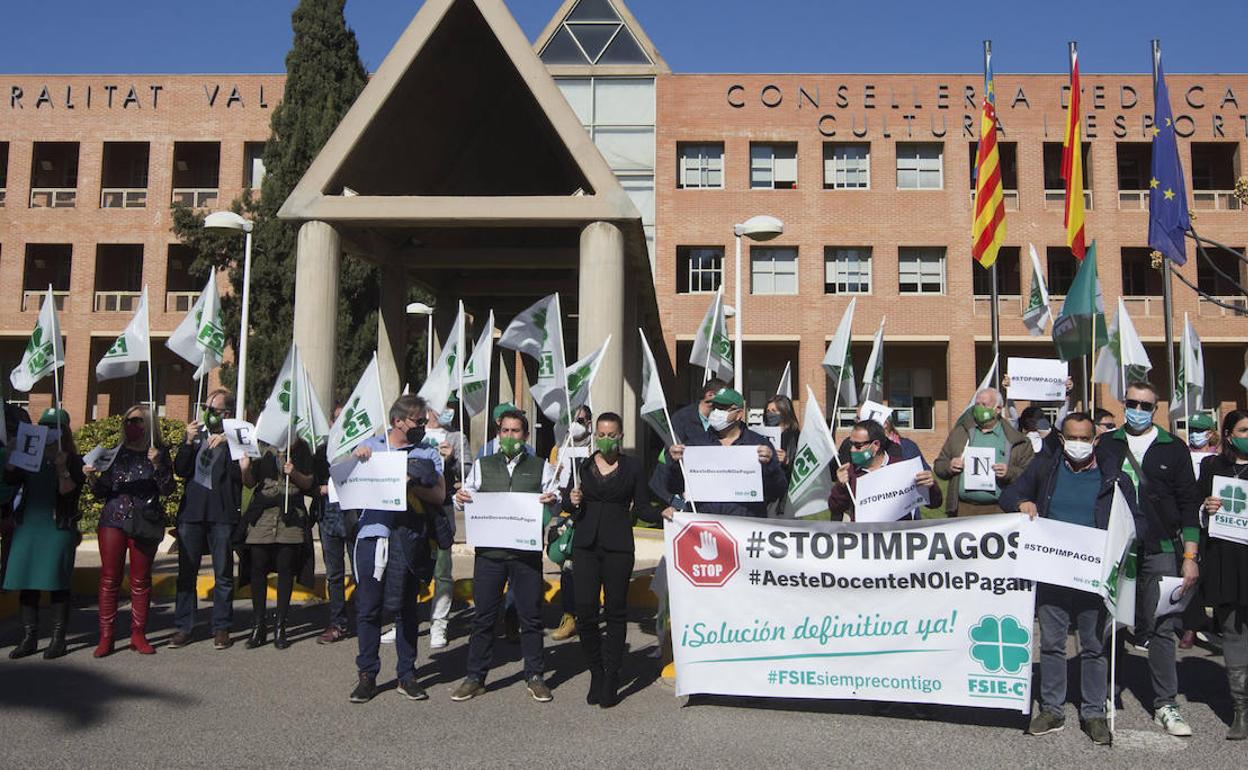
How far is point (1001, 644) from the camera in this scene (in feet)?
20.3

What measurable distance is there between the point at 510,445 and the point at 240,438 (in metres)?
2.51

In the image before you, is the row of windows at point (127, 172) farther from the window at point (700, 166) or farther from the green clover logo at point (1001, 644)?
the green clover logo at point (1001, 644)

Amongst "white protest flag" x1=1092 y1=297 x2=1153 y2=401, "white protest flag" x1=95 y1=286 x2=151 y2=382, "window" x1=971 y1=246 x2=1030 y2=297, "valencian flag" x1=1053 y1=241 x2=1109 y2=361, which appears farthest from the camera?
"window" x1=971 y1=246 x2=1030 y2=297

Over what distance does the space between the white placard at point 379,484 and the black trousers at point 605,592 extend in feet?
4.30

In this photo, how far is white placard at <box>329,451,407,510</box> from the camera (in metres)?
6.86

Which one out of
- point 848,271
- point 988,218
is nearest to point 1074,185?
point 988,218

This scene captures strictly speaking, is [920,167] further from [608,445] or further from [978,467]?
[608,445]

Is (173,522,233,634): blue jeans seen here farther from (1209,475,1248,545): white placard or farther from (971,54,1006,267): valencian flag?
(971,54,1006,267): valencian flag

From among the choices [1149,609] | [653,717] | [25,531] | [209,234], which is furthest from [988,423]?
[209,234]

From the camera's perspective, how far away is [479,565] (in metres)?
7.11

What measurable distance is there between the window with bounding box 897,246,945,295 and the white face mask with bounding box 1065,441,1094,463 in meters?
24.9

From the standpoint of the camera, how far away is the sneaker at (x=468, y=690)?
22.5ft

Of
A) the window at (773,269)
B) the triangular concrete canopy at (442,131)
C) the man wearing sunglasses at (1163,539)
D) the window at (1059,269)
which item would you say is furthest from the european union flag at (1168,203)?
the window at (1059,269)

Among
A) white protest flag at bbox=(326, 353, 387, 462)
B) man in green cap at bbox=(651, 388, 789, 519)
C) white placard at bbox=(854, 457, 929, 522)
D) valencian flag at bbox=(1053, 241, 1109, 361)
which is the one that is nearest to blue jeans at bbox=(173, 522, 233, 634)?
A: white protest flag at bbox=(326, 353, 387, 462)
